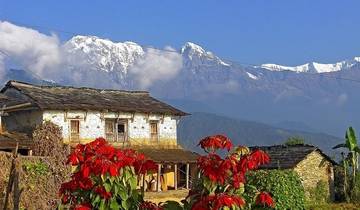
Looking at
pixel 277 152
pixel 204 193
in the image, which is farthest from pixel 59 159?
pixel 204 193

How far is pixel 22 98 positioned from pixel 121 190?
115 ft

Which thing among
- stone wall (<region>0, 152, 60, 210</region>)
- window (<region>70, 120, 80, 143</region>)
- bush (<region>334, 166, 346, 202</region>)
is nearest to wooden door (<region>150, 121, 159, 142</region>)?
window (<region>70, 120, 80, 143</region>)

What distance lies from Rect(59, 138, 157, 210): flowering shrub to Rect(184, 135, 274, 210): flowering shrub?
3.14 feet

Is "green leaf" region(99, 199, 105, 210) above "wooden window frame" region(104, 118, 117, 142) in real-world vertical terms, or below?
below

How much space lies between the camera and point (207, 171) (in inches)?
359

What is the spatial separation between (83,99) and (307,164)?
17249 millimetres

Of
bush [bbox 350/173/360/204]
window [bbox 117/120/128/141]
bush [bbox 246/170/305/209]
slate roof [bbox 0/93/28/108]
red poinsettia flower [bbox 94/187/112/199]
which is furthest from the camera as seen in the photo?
bush [bbox 350/173/360/204]

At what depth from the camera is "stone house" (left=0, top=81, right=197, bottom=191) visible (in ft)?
138

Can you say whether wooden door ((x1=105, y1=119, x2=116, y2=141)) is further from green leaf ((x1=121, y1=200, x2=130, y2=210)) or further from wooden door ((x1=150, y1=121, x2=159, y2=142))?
green leaf ((x1=121, y1=200, x2=130, y2=210))

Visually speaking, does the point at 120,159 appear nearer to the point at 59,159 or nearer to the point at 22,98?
the point at 59,159

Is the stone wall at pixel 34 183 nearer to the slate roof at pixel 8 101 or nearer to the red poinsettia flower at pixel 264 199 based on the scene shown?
the red poinsettia flower at pixel 264 199

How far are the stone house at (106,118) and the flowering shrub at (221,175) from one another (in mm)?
30391

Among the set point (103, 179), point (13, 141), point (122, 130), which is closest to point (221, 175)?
point (103, 179)

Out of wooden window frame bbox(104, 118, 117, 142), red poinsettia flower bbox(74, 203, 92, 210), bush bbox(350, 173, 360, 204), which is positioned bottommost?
bush bbox(350, 173, 360, 204)
